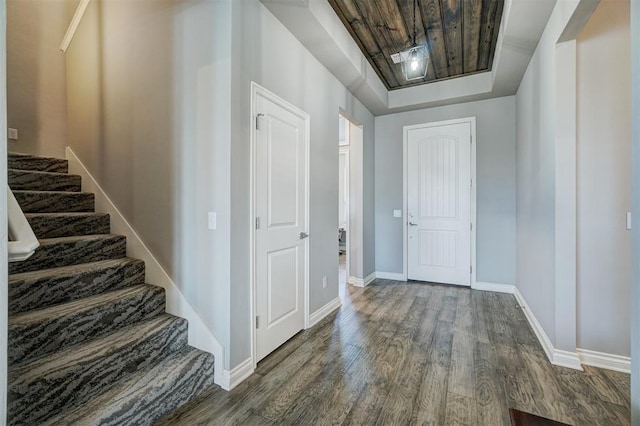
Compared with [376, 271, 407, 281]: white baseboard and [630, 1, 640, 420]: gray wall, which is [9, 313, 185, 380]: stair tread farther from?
[376, 271, 407, 281]: white baseboard

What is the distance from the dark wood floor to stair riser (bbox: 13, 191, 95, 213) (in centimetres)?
213

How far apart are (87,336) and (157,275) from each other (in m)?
0.60

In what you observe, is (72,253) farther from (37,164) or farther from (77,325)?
(37,164)

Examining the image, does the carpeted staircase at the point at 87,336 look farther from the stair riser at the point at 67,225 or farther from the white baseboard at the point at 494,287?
the white baseboard at the point at 494,287

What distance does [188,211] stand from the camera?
216cm

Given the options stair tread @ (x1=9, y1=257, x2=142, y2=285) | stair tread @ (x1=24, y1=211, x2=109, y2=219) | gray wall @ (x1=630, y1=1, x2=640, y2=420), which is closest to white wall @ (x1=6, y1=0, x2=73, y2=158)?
stair tread @ (x1=24, y1=211, x2=109, y2=219)

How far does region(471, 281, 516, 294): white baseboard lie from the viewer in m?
4.05

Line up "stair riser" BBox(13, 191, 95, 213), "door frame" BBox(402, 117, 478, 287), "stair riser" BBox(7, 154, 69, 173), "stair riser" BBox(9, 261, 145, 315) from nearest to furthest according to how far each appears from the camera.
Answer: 1. "stair riser" BBox(9, 261, 145, 315)
2. "stair riser" BBox(13, 191, 95, 213)
3. "stair riser" BBox(7, 154, 69, 173)
4. "door frame" BBox(402, 117, 478, 287)

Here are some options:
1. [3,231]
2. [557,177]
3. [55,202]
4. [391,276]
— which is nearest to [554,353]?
[557,177]

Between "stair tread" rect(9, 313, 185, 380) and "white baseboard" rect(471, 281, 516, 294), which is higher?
"stair tread" rect(9, 313, 185, 380)

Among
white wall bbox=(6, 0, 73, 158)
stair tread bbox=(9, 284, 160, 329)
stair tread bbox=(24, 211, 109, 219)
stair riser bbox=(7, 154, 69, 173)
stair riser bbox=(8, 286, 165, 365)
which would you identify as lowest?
stair riser bbox=(8, 286, 165, 365)

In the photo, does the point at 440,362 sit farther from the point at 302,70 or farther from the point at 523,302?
the point at 302,70

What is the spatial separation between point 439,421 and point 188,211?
2077 millimetres

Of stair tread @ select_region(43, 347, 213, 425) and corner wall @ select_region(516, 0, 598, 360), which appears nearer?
stair tread @ select_region(43, 347, 213, 425)
